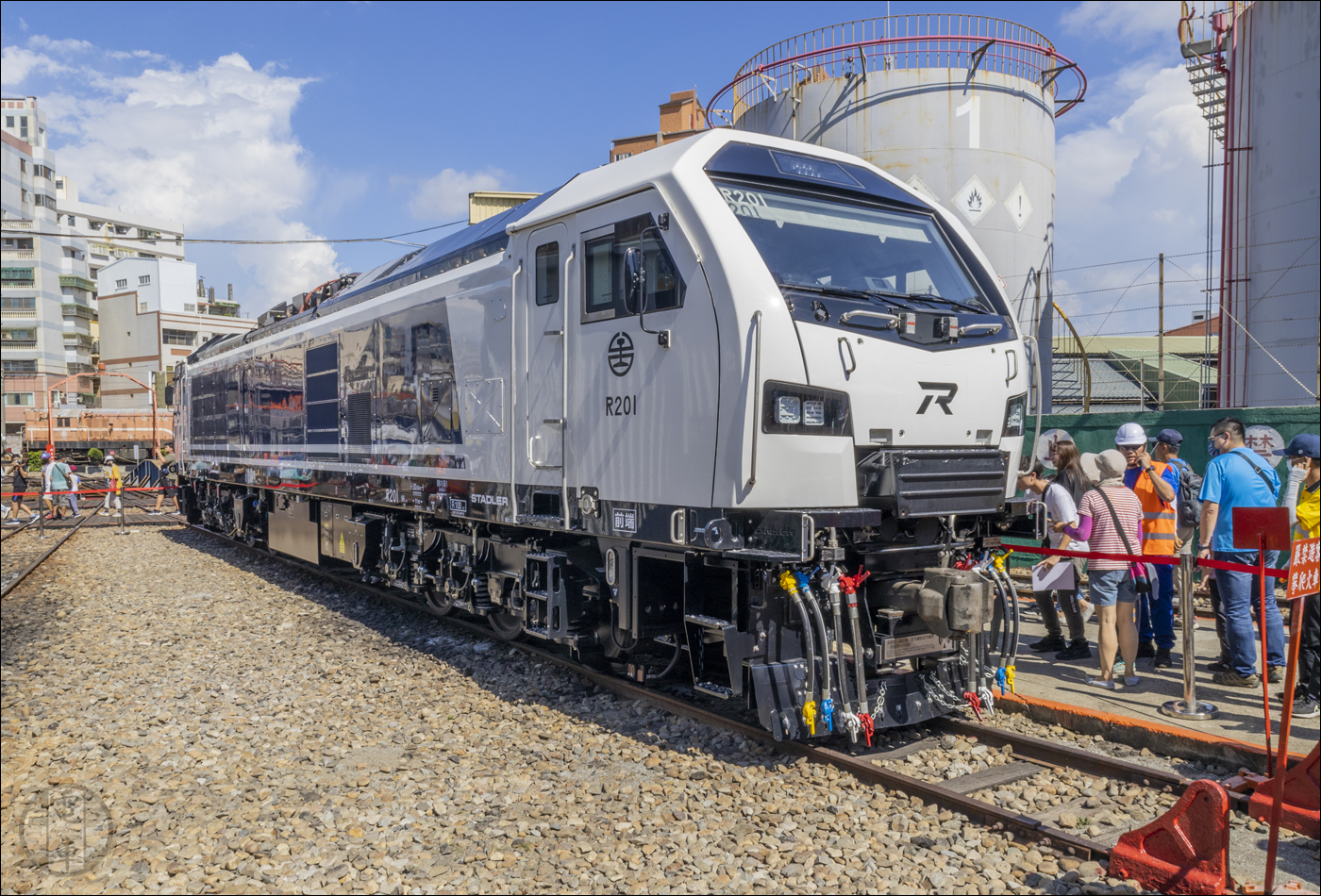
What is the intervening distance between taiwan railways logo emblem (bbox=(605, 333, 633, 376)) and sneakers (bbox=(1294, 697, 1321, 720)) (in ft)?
15.4

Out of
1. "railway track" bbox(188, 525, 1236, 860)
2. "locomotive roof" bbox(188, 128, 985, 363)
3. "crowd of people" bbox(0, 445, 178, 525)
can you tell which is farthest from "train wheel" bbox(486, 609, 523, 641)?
"crowd of people" bbox(0, 445, 178, 525)

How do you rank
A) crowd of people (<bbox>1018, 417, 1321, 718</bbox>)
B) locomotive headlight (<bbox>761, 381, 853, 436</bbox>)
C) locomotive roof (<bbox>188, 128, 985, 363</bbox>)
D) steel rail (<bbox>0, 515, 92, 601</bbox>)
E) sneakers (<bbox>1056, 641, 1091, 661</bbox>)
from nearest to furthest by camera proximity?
locomotive headlight (<bbox>761, 381, 853, 436</bbox>) < locomotive roof (<bbox>188, 128, 985, 363</bbox>) < crowd of people (<bbox>1018, 417, 1321, 718</bbox>) < sneakers (<bbox>1056, 641, 1091, 661</bbox>) < steel rail (<bbox>0, 515, 92, 601</bbox>)

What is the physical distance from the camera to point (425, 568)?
30.7 ft

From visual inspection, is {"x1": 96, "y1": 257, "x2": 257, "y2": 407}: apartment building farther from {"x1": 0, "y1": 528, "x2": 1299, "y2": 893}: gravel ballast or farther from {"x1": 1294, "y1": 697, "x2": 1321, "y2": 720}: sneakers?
{"x1": 1294, "y1": 697, "x2": 1321, "y2": 720}: sneakers

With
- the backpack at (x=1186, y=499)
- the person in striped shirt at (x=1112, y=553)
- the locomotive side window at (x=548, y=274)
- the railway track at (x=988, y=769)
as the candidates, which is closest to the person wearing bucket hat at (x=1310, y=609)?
the person in striped shirt at (x=1112, y=553)

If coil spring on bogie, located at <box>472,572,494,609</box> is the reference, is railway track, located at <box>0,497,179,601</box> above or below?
below

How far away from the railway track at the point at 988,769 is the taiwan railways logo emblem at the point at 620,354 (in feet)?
7.63

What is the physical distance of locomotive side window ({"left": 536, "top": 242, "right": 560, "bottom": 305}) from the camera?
6.66 m

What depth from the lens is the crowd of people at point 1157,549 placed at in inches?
250

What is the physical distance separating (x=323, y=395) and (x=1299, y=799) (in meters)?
10.0

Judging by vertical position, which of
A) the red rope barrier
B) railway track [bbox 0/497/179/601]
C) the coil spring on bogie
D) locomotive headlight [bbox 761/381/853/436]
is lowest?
railway track [bbox 0/497/179/601]

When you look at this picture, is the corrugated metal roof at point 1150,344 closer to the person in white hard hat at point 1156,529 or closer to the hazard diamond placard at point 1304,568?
the person in white hard hat at point 1156,529

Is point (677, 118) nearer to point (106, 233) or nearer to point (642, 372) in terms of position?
point (642, 372)

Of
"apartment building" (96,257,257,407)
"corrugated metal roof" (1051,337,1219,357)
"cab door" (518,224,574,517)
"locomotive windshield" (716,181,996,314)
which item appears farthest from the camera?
"apartment building" (96,257,257,407)
